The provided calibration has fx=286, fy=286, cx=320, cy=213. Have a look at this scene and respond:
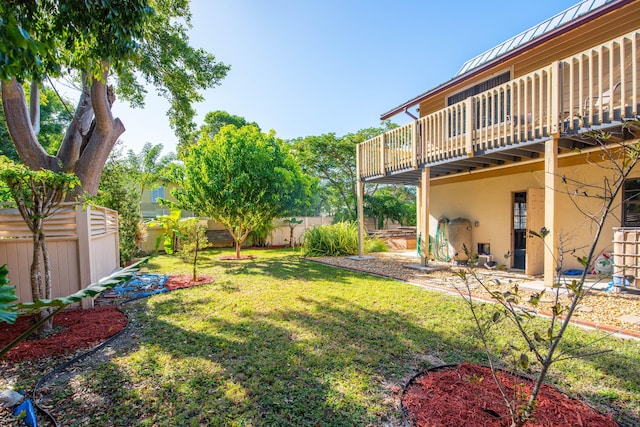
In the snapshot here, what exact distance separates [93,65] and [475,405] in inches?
229

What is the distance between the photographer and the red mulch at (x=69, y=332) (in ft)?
10.2

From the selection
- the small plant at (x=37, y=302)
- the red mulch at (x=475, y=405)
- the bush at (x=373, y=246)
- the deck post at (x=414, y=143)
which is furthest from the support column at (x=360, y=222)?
the small plant at (x=37, y=302)

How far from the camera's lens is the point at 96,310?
15.1ft

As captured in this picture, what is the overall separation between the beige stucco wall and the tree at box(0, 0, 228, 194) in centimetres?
714

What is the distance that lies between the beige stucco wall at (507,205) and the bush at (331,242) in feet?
9.90

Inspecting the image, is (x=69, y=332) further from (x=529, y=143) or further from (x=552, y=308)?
(x=529, y=143)

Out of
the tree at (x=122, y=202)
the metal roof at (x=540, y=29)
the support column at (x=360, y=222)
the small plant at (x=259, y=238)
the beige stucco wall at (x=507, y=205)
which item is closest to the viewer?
the beige stucco wall at (x=507, y=205)

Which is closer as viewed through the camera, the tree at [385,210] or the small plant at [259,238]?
the small plant at [259,238]

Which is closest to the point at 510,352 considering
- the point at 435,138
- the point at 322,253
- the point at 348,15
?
the point at 435,138

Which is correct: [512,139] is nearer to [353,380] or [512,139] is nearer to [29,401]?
[353,380]

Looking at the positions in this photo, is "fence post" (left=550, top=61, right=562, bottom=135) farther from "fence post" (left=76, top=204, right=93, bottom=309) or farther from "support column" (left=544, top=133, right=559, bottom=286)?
"fence post" (left=76, top=204, right=93, bottom=309)

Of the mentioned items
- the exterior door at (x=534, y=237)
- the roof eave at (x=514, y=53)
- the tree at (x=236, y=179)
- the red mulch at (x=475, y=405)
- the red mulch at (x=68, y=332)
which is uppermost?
the roof eave at (x=514, y=53)

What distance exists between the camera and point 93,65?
3967 mm

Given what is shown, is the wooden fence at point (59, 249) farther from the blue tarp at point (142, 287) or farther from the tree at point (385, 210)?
the tree at point (385, 210)
